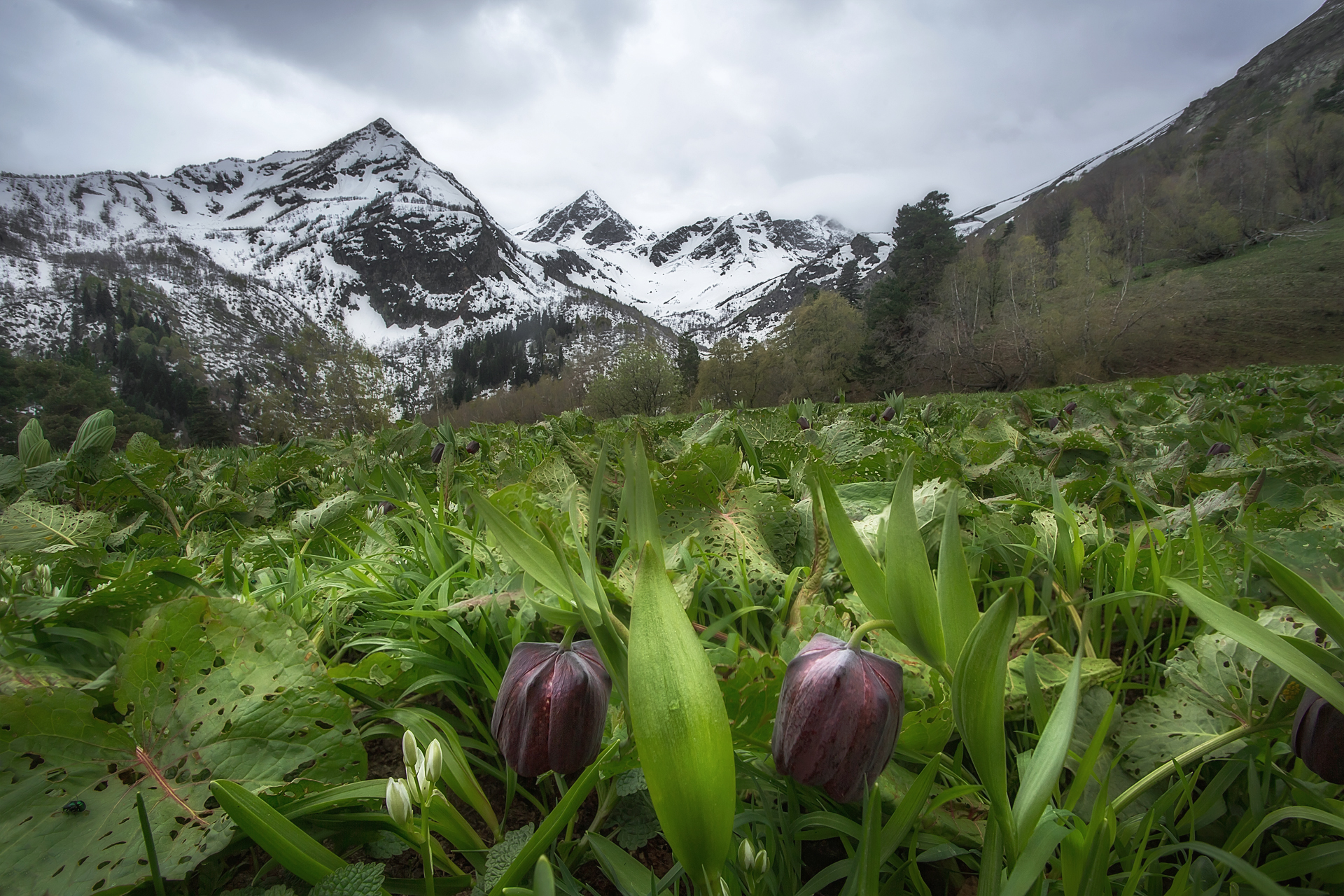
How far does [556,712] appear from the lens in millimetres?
621

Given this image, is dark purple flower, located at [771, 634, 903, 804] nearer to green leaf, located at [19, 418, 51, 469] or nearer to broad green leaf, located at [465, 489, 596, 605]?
broad green leaf, located at [465, 489, 596, 605]

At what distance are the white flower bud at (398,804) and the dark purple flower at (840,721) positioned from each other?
331 mm

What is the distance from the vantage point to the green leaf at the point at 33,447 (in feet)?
6.55

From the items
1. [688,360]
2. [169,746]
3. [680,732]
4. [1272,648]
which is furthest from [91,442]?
[688,360]

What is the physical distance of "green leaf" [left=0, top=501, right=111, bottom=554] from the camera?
1145mm

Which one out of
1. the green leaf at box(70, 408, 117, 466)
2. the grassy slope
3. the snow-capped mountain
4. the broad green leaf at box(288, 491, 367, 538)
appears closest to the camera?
the broad green leaf at box(288, 491, 367, 538)

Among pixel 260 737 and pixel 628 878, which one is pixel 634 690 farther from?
pixel 260 737

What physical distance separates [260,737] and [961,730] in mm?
697

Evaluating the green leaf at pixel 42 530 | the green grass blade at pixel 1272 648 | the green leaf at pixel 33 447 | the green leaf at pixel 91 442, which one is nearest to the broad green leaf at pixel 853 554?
the green grass blade at pixel 1272 648

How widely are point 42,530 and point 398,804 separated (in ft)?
3.90

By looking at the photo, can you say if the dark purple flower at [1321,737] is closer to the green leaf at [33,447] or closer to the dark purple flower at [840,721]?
the dark purple flower at [840,721]

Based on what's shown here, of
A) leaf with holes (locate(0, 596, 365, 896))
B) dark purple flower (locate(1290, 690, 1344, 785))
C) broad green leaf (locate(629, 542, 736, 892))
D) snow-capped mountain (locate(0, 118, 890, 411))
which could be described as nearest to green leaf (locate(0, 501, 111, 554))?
leaf with holes (locate(0, 596, 365, 896))

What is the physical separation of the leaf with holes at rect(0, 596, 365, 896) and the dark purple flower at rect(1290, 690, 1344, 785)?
0.93 m

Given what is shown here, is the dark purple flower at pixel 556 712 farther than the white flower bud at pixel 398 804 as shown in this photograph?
Yes
